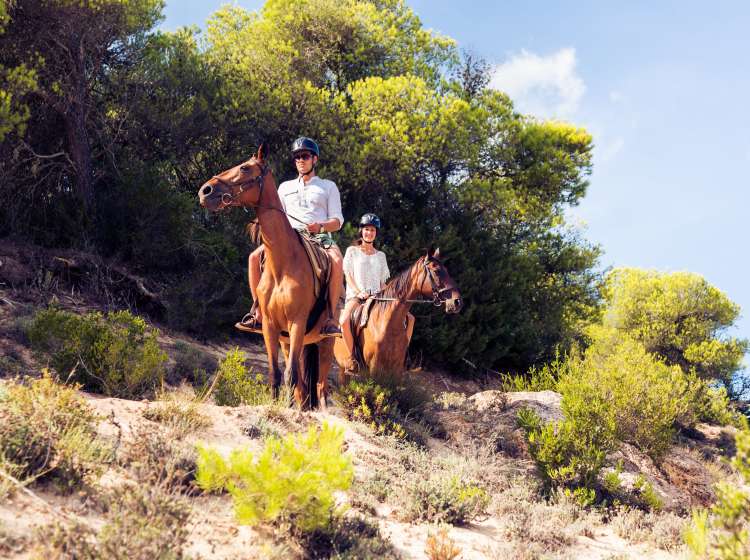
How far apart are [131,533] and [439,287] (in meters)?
6.50

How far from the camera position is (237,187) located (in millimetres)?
7102

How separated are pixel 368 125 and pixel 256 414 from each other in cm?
1461

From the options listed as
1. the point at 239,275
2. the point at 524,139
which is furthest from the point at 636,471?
the point at 524,139

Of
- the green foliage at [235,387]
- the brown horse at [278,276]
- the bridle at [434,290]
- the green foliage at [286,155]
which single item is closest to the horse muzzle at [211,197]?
the brown horse at [278,276]

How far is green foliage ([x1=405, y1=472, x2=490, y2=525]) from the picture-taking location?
230 inches

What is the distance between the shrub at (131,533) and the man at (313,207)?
413 centimetres

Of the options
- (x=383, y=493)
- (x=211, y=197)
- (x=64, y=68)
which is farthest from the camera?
(x=64, y=68)

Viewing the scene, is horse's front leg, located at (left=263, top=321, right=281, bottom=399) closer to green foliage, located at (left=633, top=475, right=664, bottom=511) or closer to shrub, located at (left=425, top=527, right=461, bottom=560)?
shrub, located at (left=425, top=527, right=461, bottom=560)

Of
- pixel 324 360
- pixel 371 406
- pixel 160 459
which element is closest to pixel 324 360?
pixel 324 360

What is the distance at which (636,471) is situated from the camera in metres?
10.7

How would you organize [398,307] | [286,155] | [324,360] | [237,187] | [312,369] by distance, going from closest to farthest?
1. [237,187]
2. [312,369]
3. [324,360]
4. [398,307]
5. [286,155]

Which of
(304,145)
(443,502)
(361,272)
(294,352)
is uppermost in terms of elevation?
(304,145)

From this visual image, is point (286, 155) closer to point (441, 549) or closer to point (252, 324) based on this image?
point (252, 324)

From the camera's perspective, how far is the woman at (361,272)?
33.2 feet
